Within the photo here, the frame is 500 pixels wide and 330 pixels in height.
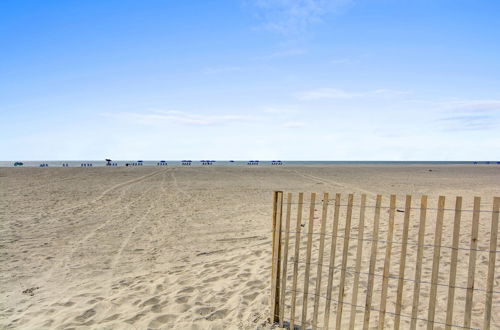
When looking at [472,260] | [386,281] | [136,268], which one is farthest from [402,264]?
[136,268]

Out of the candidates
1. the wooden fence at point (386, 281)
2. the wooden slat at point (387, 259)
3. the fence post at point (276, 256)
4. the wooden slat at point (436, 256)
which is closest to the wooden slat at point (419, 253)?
the wooden fence at point (386, 281)

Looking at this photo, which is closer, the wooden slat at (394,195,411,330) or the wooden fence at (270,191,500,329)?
the wooden fence at (270,191,500,329)

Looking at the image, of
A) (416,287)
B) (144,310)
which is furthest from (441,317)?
(144,310)

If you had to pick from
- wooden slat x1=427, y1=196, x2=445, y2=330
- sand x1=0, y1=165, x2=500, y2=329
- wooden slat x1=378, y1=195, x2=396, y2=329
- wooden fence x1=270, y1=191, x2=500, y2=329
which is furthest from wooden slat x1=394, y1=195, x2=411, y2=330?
sand x1=0, y1=165, x2=500, y2=329

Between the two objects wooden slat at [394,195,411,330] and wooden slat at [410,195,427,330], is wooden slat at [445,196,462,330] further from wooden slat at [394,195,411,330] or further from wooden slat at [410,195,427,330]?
wooden slat at [394,195,411,330]

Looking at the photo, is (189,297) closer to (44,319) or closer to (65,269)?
(44,319)

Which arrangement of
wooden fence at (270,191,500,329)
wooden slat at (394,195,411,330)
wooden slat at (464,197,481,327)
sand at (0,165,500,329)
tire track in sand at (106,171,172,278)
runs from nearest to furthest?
1. wooden slat at (464,197,481,327)
2. wooden fence at (270,191,500,329)
3. wooden slat at (394,195,411,330)
4. sand at (0,165,500,329)
5. tire track in sand at (106,171,172,278)

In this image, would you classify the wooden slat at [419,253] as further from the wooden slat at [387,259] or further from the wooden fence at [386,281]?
the wooden slat at [387,259]

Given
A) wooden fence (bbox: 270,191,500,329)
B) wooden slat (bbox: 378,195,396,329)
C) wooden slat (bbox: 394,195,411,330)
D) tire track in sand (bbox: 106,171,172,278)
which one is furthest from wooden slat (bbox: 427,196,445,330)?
tire track in sand (bbox: 106,171,172,278)

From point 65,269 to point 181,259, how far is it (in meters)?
2.52

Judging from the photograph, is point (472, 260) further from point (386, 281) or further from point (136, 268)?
point (136, 268)

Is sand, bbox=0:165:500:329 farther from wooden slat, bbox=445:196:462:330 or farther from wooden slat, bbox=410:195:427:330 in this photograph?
wooden slat, bbox=445:196:462:330

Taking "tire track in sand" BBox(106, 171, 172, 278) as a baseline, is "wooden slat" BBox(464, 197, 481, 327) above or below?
above

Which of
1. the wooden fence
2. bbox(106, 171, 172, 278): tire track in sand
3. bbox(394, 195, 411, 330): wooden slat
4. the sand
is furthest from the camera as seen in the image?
bbox(106, 171, 172, 278): tire track in sand
